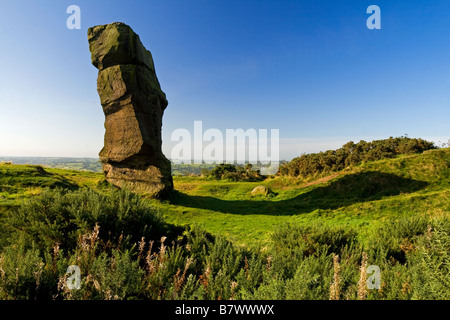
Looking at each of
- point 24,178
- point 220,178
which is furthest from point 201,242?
point 220,178

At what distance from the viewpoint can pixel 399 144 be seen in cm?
2766

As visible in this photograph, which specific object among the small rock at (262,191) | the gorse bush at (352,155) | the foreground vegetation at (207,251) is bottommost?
the small rock at (262,191)

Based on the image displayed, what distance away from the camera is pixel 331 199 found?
17.0 meters

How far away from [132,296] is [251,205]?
53.4 feet

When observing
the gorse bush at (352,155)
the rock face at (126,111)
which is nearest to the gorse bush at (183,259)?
the rock face at (126,111)

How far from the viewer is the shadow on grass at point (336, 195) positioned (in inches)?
619

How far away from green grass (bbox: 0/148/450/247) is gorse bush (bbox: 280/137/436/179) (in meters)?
4.56

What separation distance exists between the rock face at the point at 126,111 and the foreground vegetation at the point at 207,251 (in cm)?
592

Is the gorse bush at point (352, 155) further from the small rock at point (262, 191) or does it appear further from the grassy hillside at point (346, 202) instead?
the small rock at point (262, 191)

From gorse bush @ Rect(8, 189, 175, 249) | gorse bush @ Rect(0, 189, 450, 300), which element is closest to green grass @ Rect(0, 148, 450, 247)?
gorse bush @ Rect(0, 189, 450, 300)

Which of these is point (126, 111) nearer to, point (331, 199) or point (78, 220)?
point (78, 220)

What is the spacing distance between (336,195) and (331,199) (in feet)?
4.58
